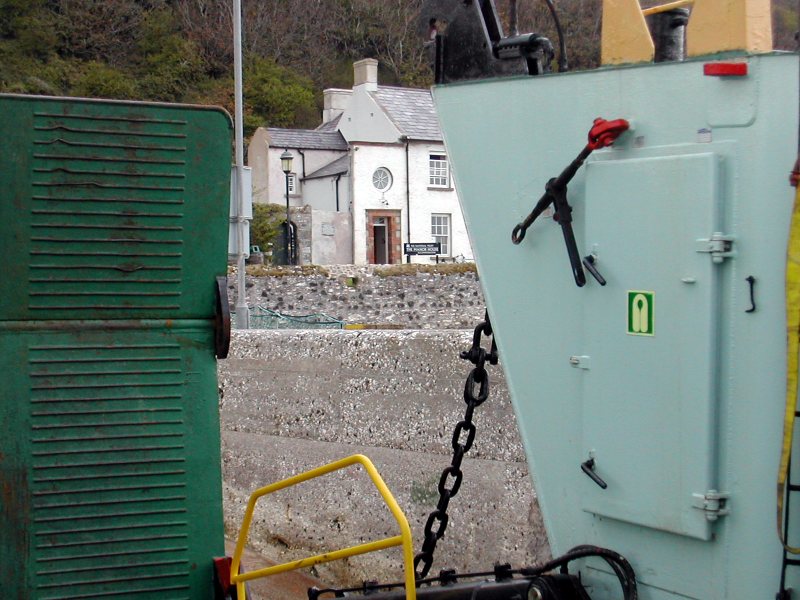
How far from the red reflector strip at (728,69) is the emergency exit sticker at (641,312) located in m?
0.57

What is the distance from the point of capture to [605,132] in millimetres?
2760

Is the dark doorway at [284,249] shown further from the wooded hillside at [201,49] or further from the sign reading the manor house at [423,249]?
the wooded hillside at [201,49]

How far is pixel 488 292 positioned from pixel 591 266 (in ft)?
1.69

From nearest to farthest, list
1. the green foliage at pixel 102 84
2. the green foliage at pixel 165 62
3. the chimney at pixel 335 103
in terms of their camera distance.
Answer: the chimney at pixel 335 103, the green foliage at pixel 102 84, the green foliage at pixel 165 62

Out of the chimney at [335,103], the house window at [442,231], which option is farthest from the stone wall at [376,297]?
the chimney at [335,103]

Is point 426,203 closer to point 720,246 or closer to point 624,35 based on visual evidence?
point 624,35

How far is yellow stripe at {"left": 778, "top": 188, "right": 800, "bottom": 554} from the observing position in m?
2.32

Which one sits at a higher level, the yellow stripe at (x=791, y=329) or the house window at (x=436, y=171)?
the house window at (x=436, y=171)

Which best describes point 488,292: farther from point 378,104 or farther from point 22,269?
point 378,104

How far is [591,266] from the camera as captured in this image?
9.22 ft

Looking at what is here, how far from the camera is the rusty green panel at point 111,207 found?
144 inches

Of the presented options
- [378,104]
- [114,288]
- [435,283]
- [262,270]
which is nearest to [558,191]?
[114,288]

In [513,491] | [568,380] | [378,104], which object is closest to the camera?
→ [568,380]

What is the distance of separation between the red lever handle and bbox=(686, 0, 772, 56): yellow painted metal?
270mm
